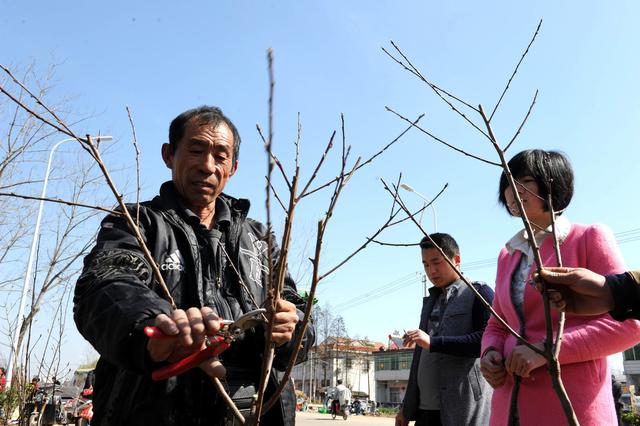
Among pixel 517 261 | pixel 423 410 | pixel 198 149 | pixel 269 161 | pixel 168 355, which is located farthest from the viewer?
pixel 423 410

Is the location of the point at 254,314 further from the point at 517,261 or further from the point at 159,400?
the point at 517,261

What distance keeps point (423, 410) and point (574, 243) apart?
168 cm

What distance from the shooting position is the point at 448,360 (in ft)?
10.3

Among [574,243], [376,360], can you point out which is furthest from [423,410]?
[376,360]

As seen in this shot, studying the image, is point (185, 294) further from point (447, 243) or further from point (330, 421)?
point (330, 421)

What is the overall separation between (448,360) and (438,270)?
650 mm

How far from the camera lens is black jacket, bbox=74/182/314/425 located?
112 cm

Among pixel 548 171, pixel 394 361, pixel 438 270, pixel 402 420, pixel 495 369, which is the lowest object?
pixel 394 361

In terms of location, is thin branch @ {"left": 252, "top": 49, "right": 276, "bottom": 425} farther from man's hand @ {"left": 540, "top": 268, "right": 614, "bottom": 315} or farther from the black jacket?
man's hand @ {"left": 540, "top": 268, "right": 614, "bottom": 315}

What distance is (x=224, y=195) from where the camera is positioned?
6.43 feet

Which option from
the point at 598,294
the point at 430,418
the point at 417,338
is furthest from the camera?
the point at 430,418

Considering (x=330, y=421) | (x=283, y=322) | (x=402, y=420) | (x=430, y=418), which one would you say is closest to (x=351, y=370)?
(x=330, y=421)

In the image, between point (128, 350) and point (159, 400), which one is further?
point (159, 400)

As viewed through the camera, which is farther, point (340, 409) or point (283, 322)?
point (340, 409)
